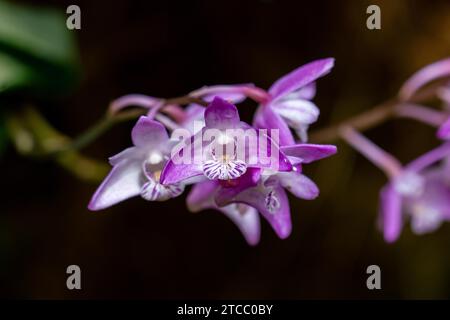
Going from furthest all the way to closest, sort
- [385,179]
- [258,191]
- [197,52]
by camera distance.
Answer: [385,179] → [197,52] → [258,191]

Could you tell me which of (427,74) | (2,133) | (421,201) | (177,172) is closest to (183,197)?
(2,133)

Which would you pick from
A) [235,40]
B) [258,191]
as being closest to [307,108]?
[258,191]

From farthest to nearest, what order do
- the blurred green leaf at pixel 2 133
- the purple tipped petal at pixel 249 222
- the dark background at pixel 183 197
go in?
the dark background at pixel 183 197 < the blurred green leaf at pixel 2 133 < the purple tipped petal at pixel 249 222

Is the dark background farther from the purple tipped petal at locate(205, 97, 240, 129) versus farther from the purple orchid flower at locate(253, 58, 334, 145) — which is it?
the purple tipped petal at locate(205, 97, 240, 129)

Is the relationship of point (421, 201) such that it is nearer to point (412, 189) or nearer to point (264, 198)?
point (412, 189)

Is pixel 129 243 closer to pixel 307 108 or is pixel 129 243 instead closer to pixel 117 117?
pixel 117 117

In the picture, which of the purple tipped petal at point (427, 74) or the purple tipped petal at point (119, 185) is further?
the purple tipped petal at point (427, 74)

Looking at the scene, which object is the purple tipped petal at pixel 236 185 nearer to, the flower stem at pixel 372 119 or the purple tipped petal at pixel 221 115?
the purple tipped petal at pixel 221 115

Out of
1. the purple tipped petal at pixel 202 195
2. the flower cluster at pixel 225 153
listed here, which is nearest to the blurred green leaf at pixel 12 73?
the flower cluster at pixel 225 153

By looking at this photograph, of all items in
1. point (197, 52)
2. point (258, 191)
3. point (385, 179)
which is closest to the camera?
point (258, 191)
